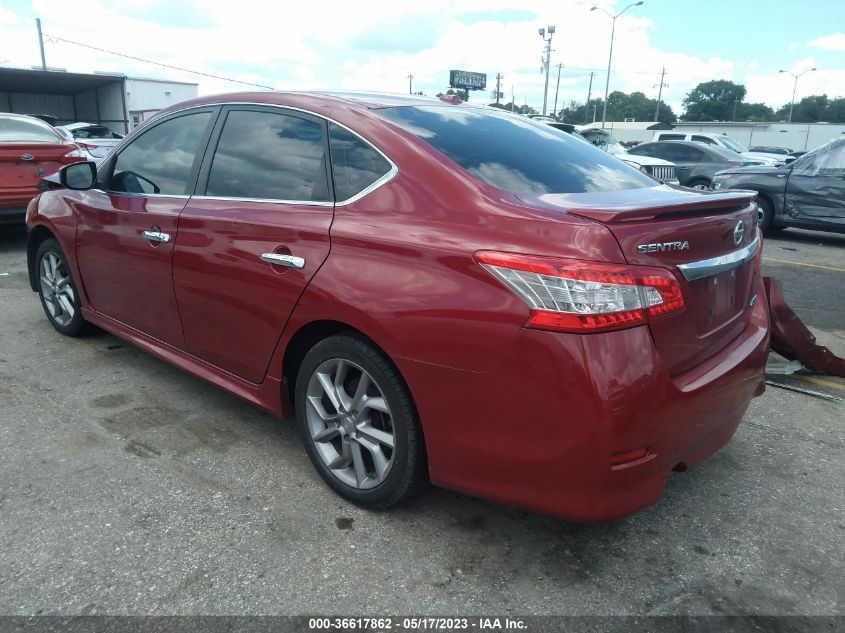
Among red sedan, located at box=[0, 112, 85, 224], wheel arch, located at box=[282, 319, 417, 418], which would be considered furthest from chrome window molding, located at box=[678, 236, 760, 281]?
red sedan, located at box=[0, 112, 85, 224]

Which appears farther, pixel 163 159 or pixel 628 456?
pixel 163 159

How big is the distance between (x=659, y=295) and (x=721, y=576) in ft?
3.60

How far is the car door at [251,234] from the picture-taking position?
275 centimetres

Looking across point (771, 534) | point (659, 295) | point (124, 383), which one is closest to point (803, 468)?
point (771, 534)

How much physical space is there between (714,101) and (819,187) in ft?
389

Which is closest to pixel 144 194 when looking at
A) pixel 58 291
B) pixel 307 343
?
pixel 307 343

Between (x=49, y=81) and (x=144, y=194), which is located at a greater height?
(x=49, y=81)

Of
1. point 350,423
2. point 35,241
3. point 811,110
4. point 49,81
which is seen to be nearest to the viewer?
point 350,423

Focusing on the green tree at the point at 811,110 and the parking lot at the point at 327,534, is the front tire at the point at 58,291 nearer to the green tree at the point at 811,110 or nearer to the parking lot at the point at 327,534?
the parking lot at the point at 327,534

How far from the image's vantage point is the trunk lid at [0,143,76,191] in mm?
7379

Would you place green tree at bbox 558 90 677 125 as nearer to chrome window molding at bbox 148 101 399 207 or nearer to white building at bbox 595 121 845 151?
white building at bbox 595 121 845 151

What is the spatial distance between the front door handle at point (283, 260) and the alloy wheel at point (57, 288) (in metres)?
2.43

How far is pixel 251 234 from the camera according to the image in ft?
9.52

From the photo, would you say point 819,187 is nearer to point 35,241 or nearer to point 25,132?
point 35,241
